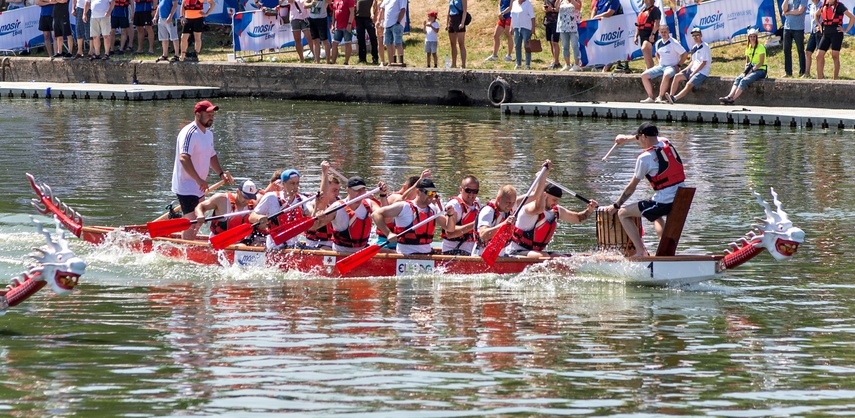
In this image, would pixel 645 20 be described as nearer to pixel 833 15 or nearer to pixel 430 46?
pixel 833 15

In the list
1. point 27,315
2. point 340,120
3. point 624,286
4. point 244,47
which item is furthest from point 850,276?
point 244,47

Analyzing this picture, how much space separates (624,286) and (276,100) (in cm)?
1911

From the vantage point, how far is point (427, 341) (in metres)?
11.0

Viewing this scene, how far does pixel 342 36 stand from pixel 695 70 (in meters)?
8.24

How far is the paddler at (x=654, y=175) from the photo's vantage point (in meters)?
13.2

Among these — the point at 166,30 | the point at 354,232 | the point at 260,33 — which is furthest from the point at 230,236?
the point at 260,33

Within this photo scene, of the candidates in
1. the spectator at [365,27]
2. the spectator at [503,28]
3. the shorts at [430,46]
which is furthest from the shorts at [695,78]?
the spectator at [365,27]

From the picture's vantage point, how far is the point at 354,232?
1432cm

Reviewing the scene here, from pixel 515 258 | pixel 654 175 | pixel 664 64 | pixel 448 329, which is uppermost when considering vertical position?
pixel 664 64

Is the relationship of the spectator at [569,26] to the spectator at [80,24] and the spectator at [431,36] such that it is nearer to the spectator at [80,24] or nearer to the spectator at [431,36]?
the spectator at [431,36]

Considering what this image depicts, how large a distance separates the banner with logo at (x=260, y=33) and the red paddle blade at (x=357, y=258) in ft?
61.5

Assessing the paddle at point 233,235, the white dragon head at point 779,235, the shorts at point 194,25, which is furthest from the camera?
the shorts at point 194,25

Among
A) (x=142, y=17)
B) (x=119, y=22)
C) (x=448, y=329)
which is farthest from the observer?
(x=119, y=22)

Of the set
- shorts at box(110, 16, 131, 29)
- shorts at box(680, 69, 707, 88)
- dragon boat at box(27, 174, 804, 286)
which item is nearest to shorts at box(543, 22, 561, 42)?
shorts at box(680, 69, 707, 88)
